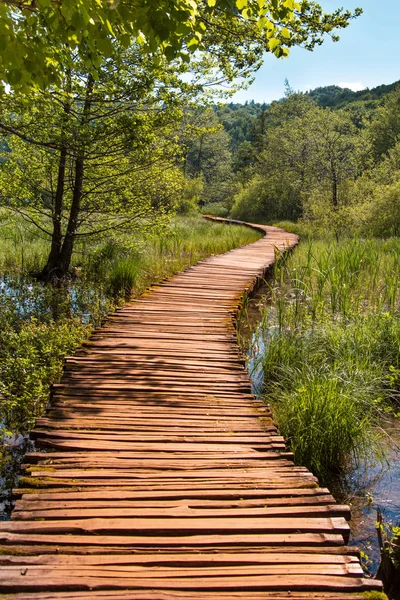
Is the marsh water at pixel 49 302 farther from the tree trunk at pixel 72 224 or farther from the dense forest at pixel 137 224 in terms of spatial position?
the tree trunk at pixel 72 224

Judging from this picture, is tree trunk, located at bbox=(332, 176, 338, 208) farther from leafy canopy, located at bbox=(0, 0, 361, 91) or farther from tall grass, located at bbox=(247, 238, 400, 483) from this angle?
leafy canopy, located at bbox=(0, 0, 361, 91)

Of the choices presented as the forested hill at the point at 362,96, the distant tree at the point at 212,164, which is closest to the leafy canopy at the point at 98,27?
the distant tree at the point at 212,164

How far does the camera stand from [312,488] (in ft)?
8.71

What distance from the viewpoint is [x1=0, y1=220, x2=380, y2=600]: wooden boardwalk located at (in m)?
1.92

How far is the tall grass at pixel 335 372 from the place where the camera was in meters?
3.71

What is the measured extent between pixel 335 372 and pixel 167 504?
268 cm

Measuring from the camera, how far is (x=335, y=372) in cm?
464

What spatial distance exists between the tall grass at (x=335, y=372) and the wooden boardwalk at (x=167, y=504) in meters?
0.43

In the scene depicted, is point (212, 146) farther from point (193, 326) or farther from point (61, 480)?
point (61, 480)

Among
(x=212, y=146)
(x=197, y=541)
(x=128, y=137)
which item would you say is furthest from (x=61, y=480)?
(x=212, y=146)

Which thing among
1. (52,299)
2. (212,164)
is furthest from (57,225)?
(212,164)

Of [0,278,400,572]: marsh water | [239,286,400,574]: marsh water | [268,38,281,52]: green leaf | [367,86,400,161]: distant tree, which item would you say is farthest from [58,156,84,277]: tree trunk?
[367,86,400,161]: distant tree

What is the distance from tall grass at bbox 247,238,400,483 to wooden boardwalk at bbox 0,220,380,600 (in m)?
0.43

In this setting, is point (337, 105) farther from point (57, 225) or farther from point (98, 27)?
point (98, 27)
